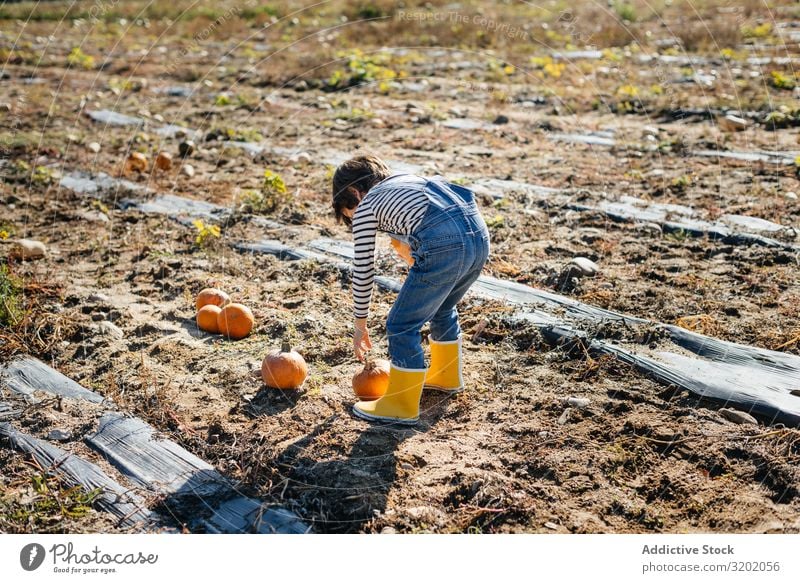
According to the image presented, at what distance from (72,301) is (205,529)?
103 inches

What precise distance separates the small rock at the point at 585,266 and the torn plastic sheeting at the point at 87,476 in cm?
322

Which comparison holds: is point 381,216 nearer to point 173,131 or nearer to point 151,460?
point 151,460

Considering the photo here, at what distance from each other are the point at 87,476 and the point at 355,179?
1775 mm

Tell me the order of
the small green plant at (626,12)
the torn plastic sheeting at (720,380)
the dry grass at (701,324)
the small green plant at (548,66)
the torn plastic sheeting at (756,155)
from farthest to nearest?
the small green plant at (626,12)
the small green plant at (548,66)
the torn plastic sheeting at (756,155)
the dry grass at (701,324)
the torn plastic sheeting at (720,380)

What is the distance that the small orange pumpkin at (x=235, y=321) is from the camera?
4777 millimetres

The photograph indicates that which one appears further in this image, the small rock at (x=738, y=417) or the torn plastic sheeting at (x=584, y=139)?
the torn plastic sheeting at (x=584, y=139)

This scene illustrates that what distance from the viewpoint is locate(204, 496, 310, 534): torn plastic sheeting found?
317 cm

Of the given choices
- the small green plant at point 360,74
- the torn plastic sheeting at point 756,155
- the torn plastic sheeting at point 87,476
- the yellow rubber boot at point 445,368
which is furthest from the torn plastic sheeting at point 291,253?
the small green plant at point 360,74

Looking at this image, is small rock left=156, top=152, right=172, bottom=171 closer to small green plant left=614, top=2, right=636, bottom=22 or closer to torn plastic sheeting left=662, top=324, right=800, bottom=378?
torn plastic sheeting left=662, top=324, right=800, bottom=378

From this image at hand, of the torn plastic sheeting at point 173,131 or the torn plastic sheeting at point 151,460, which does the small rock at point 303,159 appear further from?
the torn plastic sheeting at point 151,460

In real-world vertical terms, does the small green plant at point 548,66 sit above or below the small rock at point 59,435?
below

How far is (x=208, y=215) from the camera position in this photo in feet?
22.2

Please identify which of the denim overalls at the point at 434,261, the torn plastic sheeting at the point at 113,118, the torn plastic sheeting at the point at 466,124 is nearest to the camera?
the denim overalls at the point at 434,261

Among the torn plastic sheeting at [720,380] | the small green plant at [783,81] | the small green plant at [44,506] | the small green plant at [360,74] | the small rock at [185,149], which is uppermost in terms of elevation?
the small green plant at [44,506]
